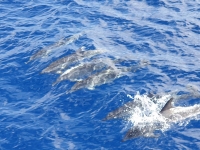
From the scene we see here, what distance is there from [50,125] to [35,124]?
2.64ft

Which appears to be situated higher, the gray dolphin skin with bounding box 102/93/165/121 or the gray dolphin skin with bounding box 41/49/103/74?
the gray dolphin skin with bounding box 41/49/103/74

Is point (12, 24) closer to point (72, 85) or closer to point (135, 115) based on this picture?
point (72, 85)

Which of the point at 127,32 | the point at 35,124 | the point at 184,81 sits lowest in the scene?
the point at 35,124

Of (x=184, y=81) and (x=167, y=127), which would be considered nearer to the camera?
(x=167, y=127)

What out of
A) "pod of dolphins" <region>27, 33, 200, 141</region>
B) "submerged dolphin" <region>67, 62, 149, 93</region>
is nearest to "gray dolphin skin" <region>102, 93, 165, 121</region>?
"pod of dolphins" <region>27, 33, 200, 141</region>

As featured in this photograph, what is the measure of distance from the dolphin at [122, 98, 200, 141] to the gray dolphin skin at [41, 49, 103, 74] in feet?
24.1

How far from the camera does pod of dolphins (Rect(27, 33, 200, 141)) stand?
18.8 m

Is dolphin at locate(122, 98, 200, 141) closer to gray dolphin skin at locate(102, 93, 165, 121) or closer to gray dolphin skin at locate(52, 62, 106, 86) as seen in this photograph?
gray dolphin skin at locate(102, 93, 165, 121)

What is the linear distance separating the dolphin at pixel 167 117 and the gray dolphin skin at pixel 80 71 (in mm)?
5828

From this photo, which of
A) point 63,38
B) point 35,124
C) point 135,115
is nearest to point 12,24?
point 63,38

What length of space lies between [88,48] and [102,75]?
185 inches

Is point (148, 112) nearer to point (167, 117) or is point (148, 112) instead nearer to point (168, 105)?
point (167, 117)

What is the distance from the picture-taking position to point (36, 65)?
24391mm

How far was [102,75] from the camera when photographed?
22.3m
